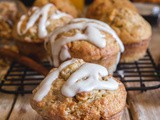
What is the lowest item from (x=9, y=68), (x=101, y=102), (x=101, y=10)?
(x=9, y=68)

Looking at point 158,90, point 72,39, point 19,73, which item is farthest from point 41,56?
point 158,90

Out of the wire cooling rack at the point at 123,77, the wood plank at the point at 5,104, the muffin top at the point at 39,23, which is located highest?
the muffin top at the point at 39,23

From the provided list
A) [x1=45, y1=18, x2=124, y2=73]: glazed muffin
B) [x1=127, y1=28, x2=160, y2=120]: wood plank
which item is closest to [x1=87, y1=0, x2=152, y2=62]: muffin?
[x1=45, y1=18, x2=124, y2=73]: glazed muffin

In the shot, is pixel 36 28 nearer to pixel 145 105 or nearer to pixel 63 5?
pixel 63 5

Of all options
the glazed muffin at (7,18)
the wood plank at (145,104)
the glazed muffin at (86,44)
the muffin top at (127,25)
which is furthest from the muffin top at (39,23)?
the wood plank at (145,104)

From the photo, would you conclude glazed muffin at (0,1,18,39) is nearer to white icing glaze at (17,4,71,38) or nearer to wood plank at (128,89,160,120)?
white icing glaze at (17,4,71,38)

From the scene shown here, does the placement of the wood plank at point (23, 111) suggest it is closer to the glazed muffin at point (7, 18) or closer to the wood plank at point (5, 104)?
the wood plank at point (5, 104)

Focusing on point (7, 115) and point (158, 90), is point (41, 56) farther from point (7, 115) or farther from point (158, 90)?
point (158, 90)

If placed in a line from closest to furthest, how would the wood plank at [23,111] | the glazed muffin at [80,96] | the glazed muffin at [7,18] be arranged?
the glazed muffin at [80,96] < the wood plank at [23,111] < the glazed muffin at [7,18]
